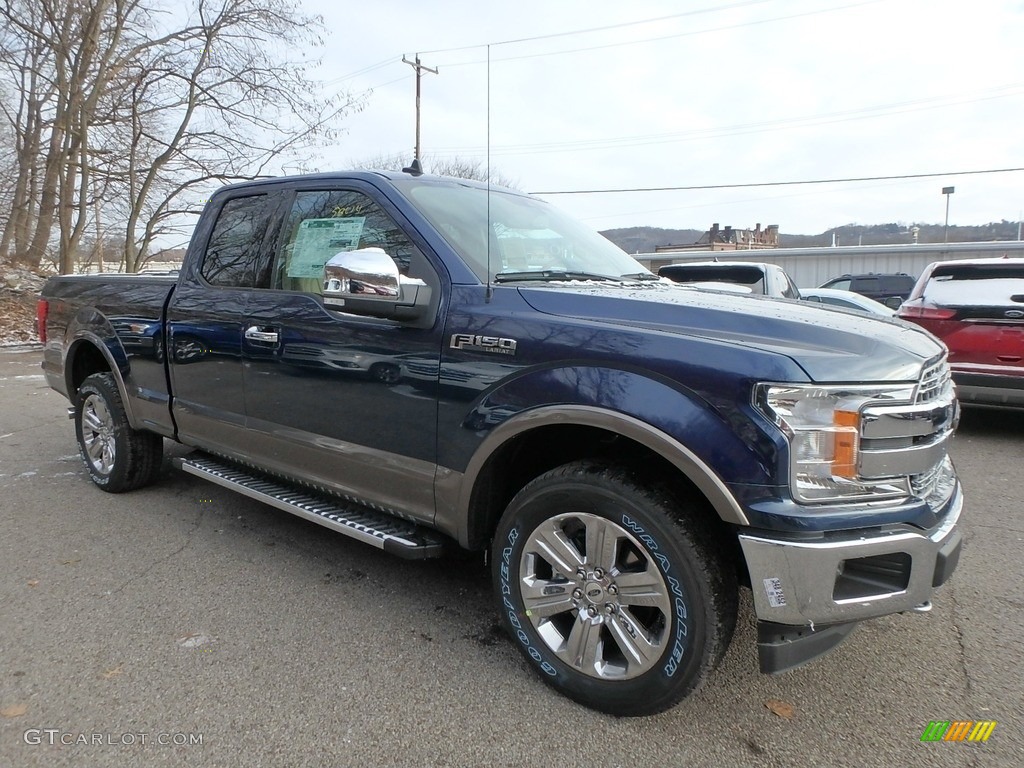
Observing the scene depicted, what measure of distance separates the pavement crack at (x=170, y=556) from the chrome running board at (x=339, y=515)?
396 millimetres

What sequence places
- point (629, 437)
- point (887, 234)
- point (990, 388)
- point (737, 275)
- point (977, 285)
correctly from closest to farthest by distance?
point (629, 437), point (990, 388), point (977, 285), point (737, 275), point (887, 234)

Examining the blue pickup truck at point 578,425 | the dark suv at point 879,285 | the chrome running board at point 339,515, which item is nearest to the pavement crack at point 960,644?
the blue pickup truck at point 578,425

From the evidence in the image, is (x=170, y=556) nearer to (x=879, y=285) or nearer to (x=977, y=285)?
(x=977, y=285)

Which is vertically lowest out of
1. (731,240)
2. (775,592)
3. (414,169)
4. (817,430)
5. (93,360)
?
(775,592)

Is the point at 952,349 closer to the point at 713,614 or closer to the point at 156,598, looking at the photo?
the point at 713,614

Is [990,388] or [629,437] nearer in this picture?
[629,437]

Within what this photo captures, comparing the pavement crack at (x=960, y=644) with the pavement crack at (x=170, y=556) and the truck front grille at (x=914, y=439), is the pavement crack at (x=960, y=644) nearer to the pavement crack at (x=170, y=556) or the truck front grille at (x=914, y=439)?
the truck front grille at (x=914, y=439)

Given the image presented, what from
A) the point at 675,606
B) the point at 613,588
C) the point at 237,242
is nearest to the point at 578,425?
the point at 613,588

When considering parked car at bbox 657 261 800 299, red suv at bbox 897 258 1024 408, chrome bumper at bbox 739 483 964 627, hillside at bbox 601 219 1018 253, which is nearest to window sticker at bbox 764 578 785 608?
chrome bumper at bbox 739 483 964 627

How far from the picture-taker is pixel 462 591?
352cm

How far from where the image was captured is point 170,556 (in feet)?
12.9

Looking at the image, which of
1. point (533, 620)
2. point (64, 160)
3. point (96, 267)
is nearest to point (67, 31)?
point (64, 160)

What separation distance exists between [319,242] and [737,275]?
5.51 m

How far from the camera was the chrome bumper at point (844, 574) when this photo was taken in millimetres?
2086
